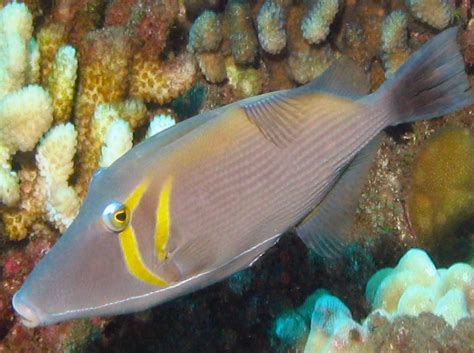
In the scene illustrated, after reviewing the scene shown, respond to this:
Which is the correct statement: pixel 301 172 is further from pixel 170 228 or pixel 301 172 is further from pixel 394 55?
pixel 394 55

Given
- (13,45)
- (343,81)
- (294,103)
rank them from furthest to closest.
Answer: (13,45)
(343,81)
(294,103)

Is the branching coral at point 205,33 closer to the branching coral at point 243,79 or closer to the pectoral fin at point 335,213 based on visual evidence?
the branching coral at point 243,79

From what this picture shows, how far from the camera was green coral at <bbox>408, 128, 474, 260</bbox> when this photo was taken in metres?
4.34

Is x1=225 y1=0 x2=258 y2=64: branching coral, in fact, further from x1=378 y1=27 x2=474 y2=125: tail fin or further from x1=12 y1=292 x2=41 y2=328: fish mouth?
x1=12 y1=292 x2=41 y2=328: fish mouth

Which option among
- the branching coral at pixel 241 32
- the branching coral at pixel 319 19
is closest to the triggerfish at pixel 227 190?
the branching coral at pixel 319 19

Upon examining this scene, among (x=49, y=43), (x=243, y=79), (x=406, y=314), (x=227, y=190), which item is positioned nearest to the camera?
(x=227, y=190)

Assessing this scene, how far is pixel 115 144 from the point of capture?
3.35 metres

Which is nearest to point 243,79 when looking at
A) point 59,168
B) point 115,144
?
point 115,144

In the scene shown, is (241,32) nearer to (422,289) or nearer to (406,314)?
(422,289)

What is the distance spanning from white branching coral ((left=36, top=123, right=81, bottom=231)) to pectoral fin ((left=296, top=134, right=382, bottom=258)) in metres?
1.57

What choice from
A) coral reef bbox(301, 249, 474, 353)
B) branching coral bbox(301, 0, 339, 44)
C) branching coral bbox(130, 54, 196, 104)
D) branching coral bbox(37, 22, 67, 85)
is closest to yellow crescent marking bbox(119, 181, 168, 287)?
coral reef bbox(301, 249, 474, 353)

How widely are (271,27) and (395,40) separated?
1006 millimetres

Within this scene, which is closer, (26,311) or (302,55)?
(26,311)

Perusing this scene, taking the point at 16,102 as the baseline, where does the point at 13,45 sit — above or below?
above
